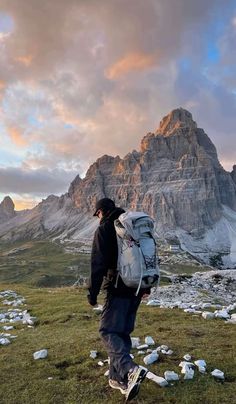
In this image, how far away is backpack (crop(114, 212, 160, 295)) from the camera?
9.14 meters

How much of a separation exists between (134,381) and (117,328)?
1.31m

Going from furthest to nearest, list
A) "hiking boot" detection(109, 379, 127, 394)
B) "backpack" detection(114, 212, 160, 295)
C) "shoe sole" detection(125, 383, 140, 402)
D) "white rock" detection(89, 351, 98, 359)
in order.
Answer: "white rock" detection(89, 351, 98, 359) → "backpack" detection(114, 212, 160, 295) → "hiking boot" detection(109, 379, 127, 394) → "shoe sole" detection(125, 383, 140, 402)

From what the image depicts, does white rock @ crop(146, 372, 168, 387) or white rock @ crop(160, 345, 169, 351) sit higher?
white rock @ crop(160, 345, 169, 351)

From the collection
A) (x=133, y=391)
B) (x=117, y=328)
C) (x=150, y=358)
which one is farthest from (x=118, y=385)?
(x=150, y=358)

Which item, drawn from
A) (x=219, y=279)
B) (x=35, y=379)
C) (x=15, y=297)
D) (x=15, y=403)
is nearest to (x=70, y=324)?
(x=35, y=379)

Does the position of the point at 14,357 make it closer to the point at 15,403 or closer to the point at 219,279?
the point at 15,403

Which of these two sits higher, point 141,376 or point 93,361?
point 141,376

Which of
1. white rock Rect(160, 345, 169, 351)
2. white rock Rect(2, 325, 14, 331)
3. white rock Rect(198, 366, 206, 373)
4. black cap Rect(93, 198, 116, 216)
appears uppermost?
black cap Rect(93, 198, 116, 216)

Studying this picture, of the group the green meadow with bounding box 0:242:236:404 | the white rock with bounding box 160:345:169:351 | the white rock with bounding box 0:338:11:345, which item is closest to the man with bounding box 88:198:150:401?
the green meadow with bounding box 0:242:236:404

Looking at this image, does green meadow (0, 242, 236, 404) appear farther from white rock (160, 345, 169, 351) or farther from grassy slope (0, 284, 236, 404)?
white rock (160, 345, 169, 351)

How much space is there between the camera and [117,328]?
9.50 meters

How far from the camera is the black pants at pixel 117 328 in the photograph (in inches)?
362

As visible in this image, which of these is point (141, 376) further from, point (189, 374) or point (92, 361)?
point (92, 361)

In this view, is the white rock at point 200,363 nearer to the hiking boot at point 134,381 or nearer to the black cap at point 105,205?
the hiking boot at point 134,381
